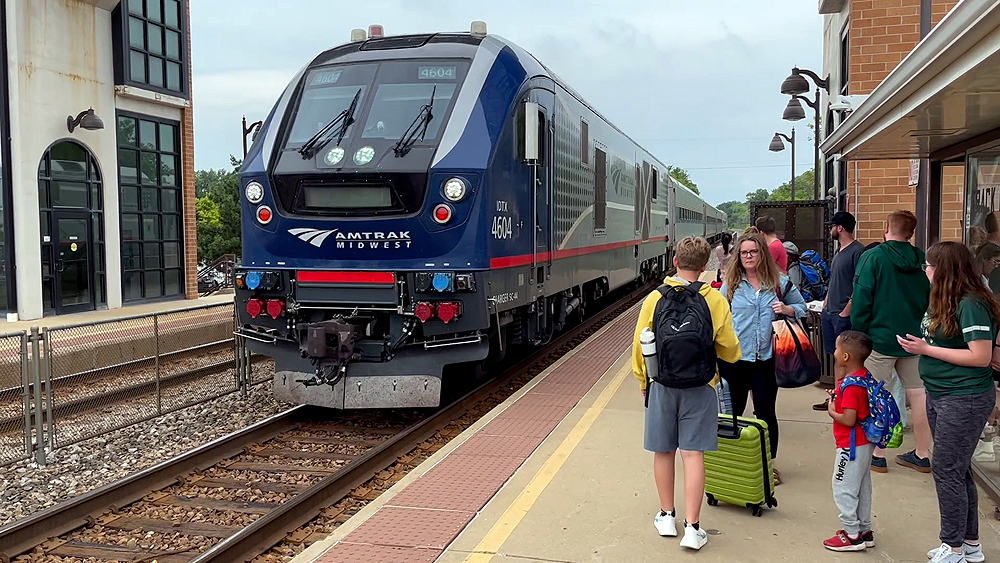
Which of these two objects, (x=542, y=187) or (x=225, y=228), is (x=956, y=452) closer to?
(x=542, y=187)

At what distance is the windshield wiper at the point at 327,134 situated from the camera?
794cm

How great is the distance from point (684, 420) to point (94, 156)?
1651cm

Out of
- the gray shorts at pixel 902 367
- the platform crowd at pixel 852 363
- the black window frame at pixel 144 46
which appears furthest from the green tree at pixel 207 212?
the gray shorts at pixel 902 367

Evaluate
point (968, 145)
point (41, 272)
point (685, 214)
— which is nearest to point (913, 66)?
point (968, 145)

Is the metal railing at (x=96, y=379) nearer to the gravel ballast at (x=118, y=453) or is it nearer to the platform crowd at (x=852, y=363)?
the gravel ballast at (x=118, y=453)

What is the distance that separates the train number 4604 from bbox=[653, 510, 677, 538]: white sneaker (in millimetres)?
3678

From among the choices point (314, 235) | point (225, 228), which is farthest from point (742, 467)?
point (225, 228)

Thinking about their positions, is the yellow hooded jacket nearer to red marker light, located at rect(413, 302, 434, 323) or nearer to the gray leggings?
the gray leggings

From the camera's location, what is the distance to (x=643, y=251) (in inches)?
720

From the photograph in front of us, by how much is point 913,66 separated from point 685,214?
86.1 feet

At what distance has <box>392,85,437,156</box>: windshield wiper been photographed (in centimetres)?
768

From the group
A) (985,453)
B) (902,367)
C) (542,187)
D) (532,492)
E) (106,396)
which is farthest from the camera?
(542,187)

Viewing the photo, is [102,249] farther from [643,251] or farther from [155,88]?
[643,251]

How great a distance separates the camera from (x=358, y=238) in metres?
7.71
